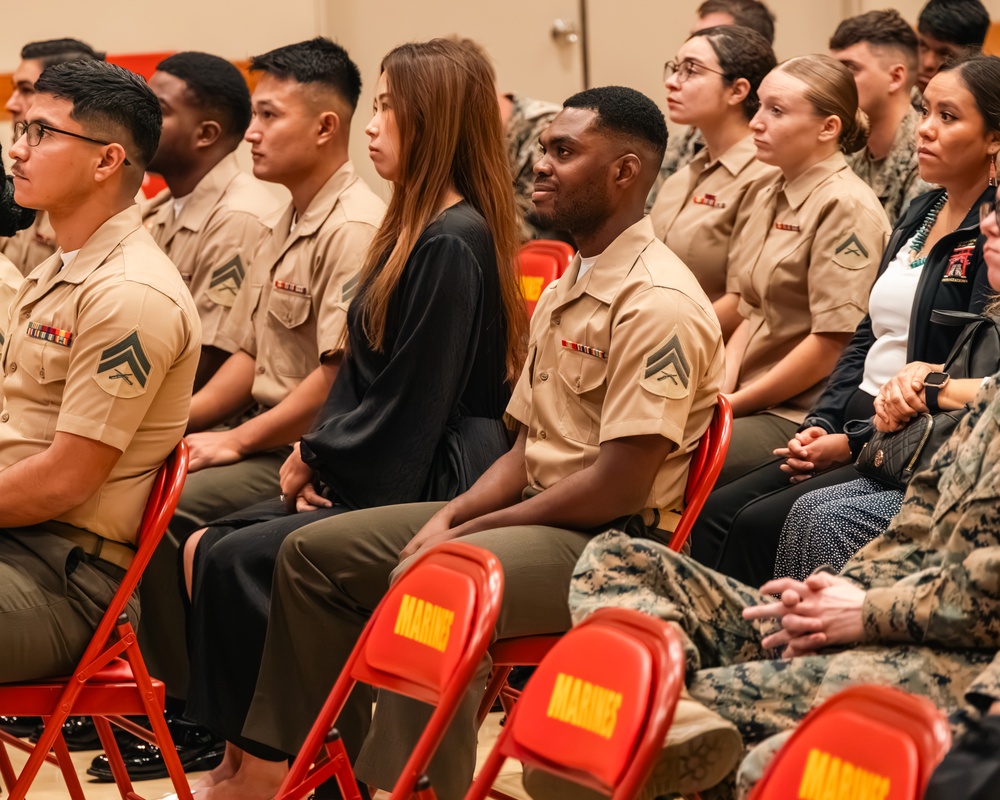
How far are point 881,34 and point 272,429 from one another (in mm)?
2314

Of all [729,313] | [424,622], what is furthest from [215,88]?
[424,622]

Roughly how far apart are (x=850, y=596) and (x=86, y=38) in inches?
207

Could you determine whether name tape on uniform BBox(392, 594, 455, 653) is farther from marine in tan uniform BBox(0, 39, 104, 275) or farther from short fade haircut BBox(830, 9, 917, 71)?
marine in tan uniform BBox(0, 39, 104, 275)

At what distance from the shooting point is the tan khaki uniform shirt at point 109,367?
2.72 m

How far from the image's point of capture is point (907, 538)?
7.55 feet

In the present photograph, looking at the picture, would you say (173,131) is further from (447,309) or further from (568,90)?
(568,90)

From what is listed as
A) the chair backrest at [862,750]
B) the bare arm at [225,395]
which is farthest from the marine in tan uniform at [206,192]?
the chair backrest at [862,750]

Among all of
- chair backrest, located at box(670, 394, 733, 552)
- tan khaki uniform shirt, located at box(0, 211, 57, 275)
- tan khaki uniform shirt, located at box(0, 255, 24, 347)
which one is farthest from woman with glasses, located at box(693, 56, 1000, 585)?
tan khaki uniform shirt, located at box(0, 211, 57, 275)

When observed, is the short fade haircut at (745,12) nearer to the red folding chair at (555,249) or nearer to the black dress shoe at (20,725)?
the red folding chair at (555,249)

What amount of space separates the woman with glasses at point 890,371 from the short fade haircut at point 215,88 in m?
2.14

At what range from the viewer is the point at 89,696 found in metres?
2.67

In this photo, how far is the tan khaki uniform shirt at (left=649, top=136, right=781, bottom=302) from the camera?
13.9 feet

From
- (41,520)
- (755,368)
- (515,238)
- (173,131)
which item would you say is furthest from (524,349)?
(173,131)

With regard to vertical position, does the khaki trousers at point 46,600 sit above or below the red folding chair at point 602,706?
below
